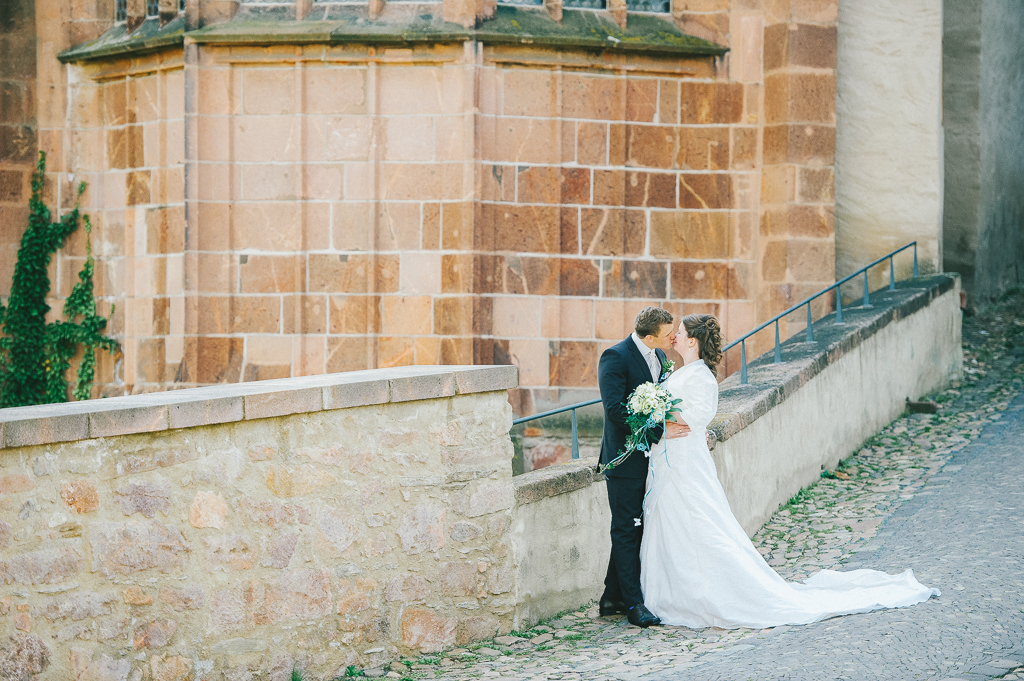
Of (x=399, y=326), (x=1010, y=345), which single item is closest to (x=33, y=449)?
(x=399, y=326)

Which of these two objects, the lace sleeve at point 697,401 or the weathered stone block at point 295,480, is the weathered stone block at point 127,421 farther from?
the lace sleeve at point 697,401

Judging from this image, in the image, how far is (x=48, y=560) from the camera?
3852 millimetres

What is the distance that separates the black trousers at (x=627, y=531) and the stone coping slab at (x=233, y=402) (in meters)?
0.80

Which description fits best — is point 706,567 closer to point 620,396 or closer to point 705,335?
point 620,396

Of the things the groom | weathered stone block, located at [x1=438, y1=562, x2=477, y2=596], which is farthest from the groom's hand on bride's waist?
weathered stone block, located at [x1=438, y1=562, x2=477, y2=596]

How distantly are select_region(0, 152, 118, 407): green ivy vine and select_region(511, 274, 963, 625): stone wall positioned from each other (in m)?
6.38

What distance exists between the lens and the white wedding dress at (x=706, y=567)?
523 centimetres

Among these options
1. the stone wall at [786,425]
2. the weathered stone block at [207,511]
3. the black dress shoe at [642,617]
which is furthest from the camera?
the stone wall at [786,425]

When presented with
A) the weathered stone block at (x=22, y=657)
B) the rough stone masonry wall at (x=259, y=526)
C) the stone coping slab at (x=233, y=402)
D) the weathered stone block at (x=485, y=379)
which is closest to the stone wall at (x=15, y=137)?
the stone coping slab at (x=233, y=402)

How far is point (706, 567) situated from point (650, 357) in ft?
3.64

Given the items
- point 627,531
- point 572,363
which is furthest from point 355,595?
point 572,363

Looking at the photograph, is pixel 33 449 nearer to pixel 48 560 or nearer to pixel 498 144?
pixel 48 560

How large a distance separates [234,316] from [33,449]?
6.24 meters

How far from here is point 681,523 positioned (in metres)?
5.41
